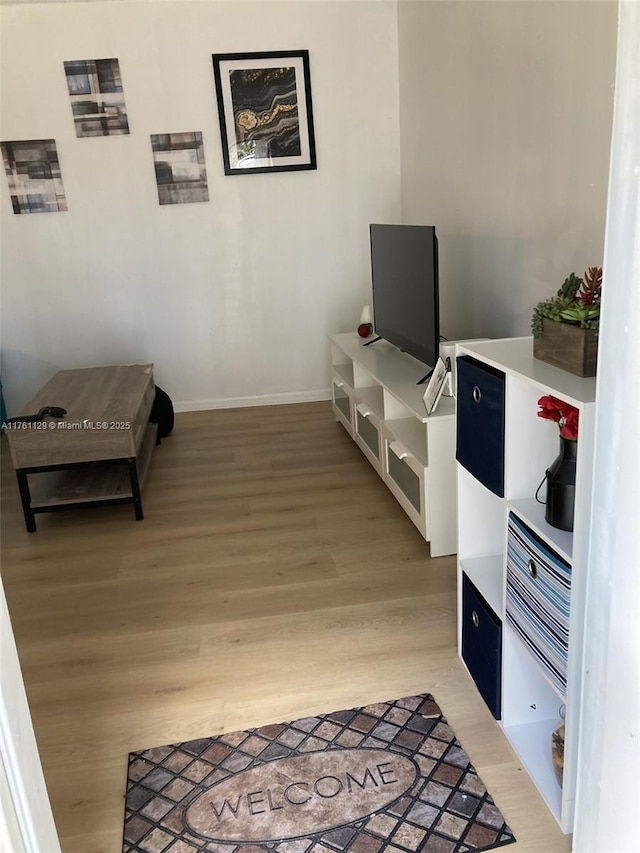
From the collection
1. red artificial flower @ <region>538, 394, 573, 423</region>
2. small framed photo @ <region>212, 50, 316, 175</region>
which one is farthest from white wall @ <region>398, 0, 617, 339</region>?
red artificial flower @ <region>538, 394, 573, 423</region>

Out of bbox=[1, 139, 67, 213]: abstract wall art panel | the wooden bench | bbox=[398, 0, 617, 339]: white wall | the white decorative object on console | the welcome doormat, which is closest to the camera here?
the white decorative object on console

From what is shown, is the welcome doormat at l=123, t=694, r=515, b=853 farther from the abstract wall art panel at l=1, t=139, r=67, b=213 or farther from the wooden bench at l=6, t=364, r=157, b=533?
the abstract wall art panel at l=1, t=139, r=67, b=213

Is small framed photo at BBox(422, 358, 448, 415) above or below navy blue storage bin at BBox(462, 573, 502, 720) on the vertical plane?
above

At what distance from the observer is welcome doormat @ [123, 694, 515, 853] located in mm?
1478

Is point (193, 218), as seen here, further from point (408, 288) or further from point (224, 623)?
point (224, 623)

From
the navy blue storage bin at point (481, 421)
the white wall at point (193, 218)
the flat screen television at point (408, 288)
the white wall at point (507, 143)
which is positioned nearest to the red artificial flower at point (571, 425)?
the navy blue storage bin at point (481, 421)

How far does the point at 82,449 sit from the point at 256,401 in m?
1.95

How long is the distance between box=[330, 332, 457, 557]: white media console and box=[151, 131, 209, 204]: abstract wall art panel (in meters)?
1.37

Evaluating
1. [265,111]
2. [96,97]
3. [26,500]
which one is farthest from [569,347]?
[96,97]

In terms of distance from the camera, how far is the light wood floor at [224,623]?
1754 mm

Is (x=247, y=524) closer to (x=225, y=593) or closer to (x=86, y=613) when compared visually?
(x=225, y=593)

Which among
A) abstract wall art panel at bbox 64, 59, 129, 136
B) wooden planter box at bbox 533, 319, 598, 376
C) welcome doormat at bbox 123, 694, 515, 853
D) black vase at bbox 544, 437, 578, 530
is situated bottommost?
welcome doormat at bbox 123, 694, 515, 853

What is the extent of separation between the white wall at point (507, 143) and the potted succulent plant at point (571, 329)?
79 cm

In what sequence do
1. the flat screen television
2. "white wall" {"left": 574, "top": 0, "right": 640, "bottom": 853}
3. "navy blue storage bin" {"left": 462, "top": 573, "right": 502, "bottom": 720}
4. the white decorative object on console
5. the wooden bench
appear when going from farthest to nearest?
the wooden bench → the flat screen television → "navy blue storage bin" {"left": 462, "top": 573, "right": 502, "bottom": 720} → the white decorative object on console → "white wall" {"left": 574, "top": 0, "right": 640, "bottom": 853}
